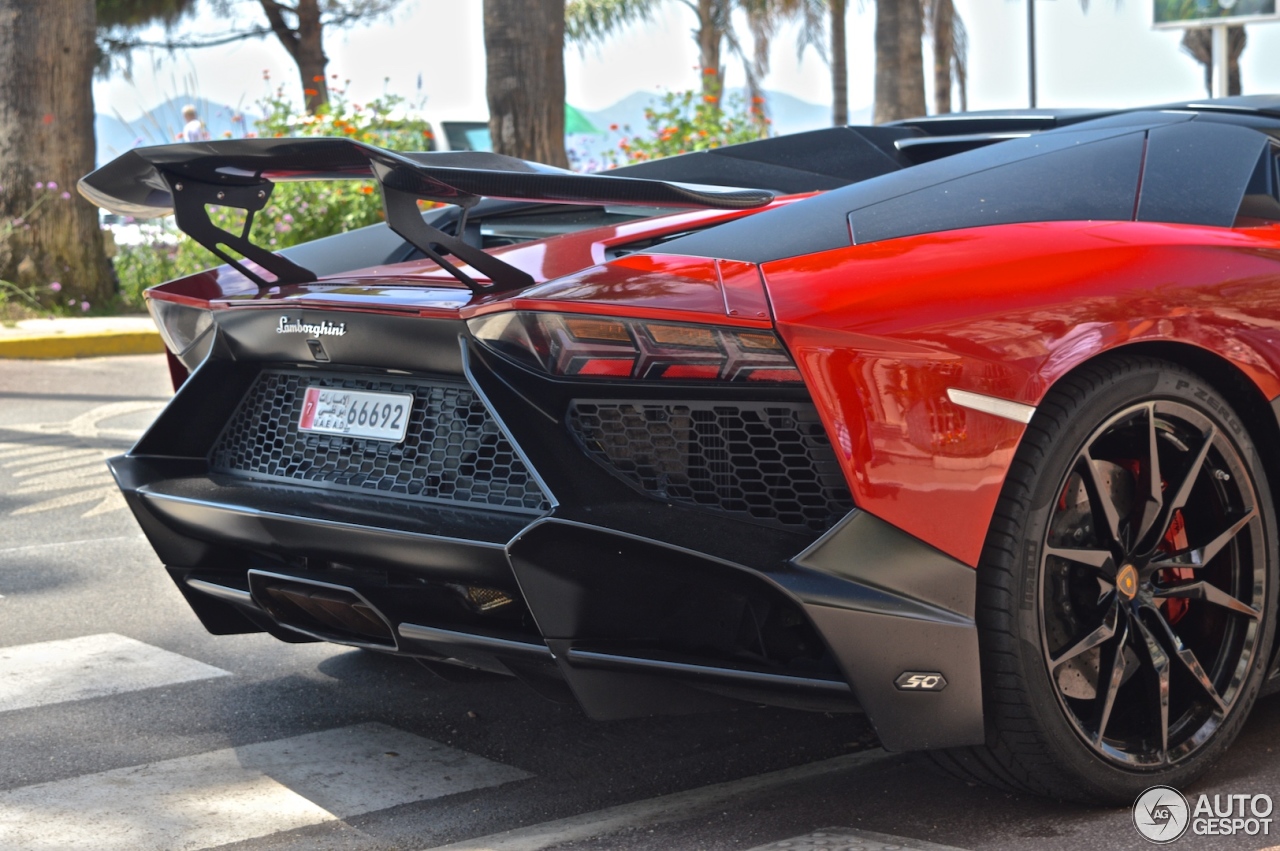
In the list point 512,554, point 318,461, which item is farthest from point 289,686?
point 512,554

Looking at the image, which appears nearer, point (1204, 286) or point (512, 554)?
→ point (512, 554)

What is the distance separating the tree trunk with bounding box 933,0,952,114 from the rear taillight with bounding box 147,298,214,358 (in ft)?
120

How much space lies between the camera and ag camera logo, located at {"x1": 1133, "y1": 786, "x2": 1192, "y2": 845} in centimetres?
260

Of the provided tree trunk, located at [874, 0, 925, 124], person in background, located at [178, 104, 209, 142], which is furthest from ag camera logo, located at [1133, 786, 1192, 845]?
tree trunk, located at [874, 0, 925, 124]

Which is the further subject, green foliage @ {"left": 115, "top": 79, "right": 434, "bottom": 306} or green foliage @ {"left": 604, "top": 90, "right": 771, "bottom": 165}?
green foliage @ {"left": 604, "top": 90, "right": 771, "bottom": 165}

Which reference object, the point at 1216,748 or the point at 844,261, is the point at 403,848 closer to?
the point at 844,261

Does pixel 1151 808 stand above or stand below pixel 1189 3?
below

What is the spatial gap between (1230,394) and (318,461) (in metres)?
1.81

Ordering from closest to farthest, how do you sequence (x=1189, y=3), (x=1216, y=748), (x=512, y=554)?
(x=512, y=554)
(x=1216, y=748)
(x=1189, y=3)

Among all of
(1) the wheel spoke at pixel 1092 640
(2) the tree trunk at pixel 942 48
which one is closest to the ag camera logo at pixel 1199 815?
(1) the wheel spoke at pixel 1092 640

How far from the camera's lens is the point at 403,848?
2.59 m

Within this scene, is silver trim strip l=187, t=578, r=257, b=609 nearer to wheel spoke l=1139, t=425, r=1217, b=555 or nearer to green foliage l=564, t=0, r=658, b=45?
wheel spoke l=1139, t=425, r=1217, b=555

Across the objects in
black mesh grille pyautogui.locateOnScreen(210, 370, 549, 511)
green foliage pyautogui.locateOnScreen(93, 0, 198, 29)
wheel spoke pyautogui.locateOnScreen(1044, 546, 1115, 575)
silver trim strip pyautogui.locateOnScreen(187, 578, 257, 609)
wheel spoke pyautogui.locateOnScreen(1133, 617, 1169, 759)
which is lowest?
wheel spoke pyautogui.locateOnScreen(1133, 617, 1169, 759)

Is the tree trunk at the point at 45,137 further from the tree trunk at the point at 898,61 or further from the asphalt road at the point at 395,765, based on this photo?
the tree trunk at the point at 898,61
